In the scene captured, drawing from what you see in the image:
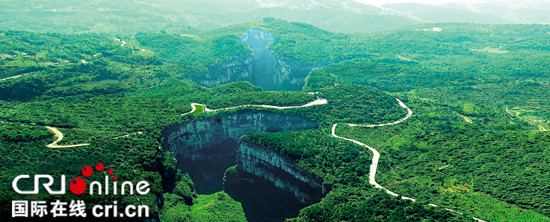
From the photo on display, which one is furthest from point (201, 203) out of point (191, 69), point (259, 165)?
point (191, 69)

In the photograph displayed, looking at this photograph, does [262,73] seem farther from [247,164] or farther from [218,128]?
[247,164]

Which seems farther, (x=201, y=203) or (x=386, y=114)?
(x=386, y=114)

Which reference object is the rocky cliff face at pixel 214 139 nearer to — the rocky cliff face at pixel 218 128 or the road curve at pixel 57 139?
the rocky cliff face at pixel 218 128

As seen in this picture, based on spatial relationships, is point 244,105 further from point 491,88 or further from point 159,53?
point 491,88
